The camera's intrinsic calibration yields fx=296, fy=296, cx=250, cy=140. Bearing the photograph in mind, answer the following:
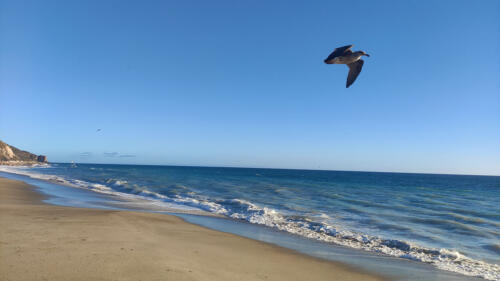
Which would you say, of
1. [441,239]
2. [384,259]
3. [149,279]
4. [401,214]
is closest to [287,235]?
[384,259]

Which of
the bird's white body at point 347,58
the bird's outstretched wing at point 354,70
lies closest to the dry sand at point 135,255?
the bird's outstretched wing at point 354,70

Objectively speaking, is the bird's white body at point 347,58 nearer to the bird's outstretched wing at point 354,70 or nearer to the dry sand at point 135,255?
the bird's outstretched wing at point 354,70

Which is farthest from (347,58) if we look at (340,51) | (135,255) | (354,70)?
(135,255)

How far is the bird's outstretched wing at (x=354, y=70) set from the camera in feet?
18.1

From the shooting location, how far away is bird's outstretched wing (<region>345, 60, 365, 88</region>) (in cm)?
550

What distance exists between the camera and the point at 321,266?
22.4 ft

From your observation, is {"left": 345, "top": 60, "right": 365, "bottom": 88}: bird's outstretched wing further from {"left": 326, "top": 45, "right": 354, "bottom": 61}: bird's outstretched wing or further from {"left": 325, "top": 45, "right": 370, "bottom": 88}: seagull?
{"left": 326, "top": 45, "right": 354, "bottom": 61}: bird's outstretched wing

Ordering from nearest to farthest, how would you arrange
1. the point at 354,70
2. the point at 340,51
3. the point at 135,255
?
1. the point at 340,51
2. the point at 354,70
3. the point at 135,255

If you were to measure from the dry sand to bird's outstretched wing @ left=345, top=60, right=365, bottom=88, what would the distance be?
4.00 meters

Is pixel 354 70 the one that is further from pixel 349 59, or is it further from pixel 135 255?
pixel 135 255

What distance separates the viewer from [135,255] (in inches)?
241

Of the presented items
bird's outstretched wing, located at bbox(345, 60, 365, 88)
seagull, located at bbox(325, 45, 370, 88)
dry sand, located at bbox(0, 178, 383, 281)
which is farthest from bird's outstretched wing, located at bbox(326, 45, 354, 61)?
dry sand, located at bbox(0, 178, 383, 281)

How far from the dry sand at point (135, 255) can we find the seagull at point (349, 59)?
4080mm

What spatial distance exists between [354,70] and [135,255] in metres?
5.74
